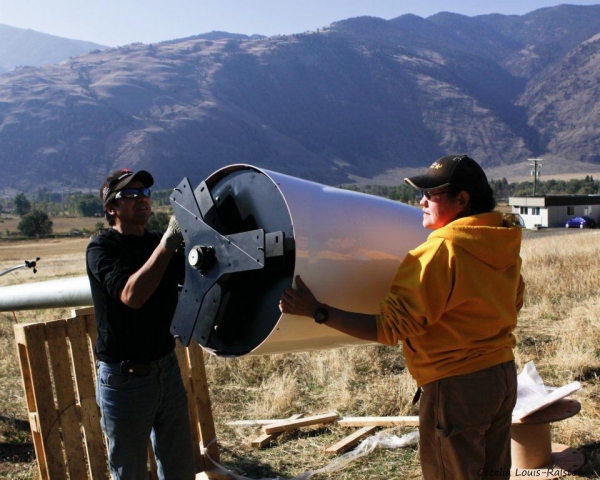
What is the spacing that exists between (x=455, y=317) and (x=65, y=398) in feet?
9.58

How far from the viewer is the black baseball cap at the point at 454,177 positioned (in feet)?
9.57

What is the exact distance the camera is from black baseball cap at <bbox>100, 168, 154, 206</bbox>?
353 centimetres

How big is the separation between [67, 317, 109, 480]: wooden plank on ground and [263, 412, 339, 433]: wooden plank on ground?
1.52 m

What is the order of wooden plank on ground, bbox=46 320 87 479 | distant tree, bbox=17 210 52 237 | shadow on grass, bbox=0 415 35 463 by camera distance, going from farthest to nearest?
distant tree, bbox=17 210 52 237 < shadow on grass, bbox=0 415 35 463 < wooden plank on ground, bbox=46 320 87 479

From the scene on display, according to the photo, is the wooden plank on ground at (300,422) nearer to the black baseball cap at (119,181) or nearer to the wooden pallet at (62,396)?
the wooden pallet at (62,396)

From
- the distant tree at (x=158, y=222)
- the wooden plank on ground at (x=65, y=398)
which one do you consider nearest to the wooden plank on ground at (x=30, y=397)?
the wooden plank on ground at (x=65, y=398)

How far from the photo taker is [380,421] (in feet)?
18.6

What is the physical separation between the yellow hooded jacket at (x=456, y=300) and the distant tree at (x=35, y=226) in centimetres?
7729

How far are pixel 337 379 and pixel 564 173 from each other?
635 feet

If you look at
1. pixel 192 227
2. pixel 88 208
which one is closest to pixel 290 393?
pixel 192 227

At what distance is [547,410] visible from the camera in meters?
4.43

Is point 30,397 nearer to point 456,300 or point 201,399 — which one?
point 201,399

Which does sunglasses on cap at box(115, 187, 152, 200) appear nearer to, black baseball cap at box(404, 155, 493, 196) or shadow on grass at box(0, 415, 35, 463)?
black baseball cap at box(404, 155, 493, 196)

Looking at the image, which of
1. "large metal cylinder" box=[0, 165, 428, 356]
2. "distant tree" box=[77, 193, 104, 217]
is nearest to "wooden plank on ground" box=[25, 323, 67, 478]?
"large metal cylinder" box=[0, 165, 428, 356]
